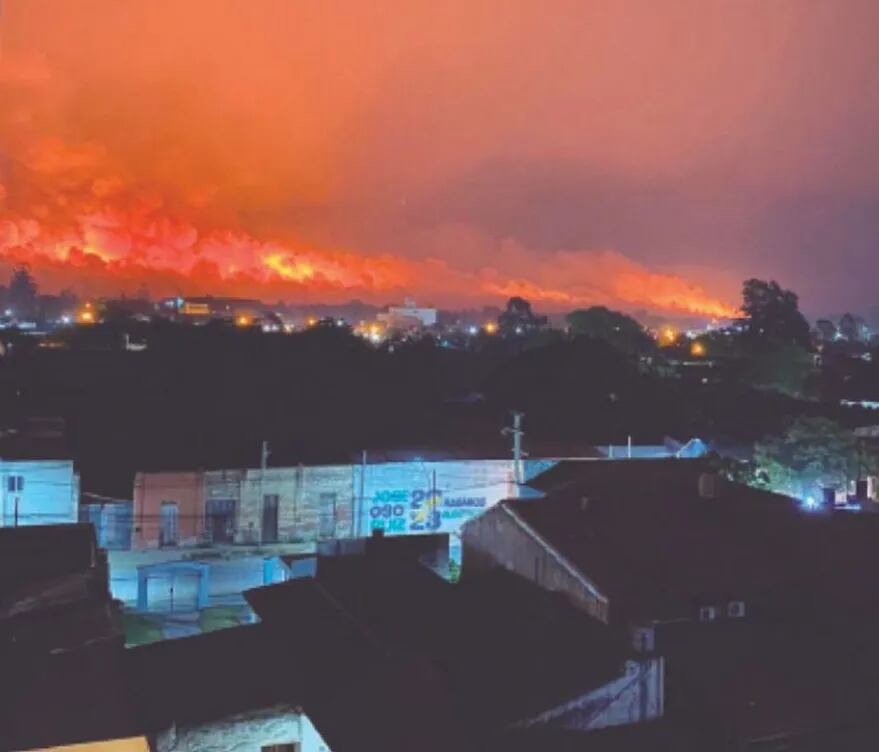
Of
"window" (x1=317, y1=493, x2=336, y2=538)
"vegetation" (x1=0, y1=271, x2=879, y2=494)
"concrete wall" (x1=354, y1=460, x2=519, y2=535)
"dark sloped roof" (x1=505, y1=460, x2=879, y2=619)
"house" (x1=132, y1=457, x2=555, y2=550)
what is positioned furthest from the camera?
"vegetation" (x1=0, y1=271, x2=879, y2=494)

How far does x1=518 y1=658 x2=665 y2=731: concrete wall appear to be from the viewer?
30.5 ft

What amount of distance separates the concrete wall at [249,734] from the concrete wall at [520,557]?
13.6 ft

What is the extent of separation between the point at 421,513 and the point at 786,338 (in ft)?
176

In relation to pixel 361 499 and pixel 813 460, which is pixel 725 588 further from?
pixel 813 460

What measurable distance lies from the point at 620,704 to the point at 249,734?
12.7 feet

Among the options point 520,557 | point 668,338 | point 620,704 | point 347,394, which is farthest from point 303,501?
point 668,338

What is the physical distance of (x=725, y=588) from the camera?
488 inches

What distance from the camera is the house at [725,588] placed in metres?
9.84

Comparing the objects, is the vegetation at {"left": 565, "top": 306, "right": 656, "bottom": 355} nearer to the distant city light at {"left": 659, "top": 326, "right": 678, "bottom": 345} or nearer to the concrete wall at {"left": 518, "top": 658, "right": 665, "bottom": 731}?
the distant city light at {"left": 659, "top": 326, "right": 678, "bottom": 345}

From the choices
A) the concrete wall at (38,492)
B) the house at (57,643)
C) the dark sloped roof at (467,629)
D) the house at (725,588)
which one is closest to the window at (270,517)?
the concrete wall at (38,492)

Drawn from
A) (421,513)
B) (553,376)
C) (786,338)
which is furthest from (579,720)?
(786,338)

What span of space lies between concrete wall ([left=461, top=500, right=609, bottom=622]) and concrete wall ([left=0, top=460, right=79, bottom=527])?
9472 millimetres

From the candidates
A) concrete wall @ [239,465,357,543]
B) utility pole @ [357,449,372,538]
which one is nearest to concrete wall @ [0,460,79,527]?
concrete wall @ [239,465,357,543]

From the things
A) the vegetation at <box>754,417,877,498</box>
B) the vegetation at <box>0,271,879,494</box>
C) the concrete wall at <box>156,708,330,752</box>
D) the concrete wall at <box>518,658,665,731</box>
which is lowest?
the concrete wall at <box>156,708,330,752</box>
